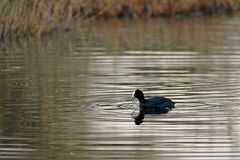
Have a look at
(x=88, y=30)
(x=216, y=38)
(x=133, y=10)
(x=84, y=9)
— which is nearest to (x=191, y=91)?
(x=216, y=38)

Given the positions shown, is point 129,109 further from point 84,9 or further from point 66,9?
point 84,9

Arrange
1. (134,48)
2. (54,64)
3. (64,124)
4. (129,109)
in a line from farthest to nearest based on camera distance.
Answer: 1. (134,48)
2. (54,64)
3. (129,109)
4. (64,124)

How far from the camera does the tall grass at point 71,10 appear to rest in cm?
2383

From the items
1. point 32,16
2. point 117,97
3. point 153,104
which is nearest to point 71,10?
point 32,16

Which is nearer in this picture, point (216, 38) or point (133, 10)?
point (216, 38)

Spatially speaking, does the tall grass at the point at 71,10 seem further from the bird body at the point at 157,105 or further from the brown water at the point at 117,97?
the bird body at the point at 157,105

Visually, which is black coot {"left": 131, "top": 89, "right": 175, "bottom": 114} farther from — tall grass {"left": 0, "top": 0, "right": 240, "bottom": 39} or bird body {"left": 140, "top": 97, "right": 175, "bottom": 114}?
tall grass {"left": 0, "top": 0, "right": 240, "bottom": 39}

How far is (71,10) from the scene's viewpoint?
85.3ft

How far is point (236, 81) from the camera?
50.5 ft

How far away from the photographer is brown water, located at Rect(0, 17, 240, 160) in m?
10.2

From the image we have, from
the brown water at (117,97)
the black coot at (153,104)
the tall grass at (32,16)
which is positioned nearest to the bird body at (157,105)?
the black coot at (153,104)

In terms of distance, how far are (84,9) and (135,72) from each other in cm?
1435

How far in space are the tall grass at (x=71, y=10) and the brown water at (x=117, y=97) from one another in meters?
0.69

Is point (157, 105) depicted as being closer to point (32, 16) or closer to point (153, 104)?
point (153, 104)
